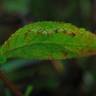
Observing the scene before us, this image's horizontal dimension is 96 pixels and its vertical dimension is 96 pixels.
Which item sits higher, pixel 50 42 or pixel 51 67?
pixel 50 42

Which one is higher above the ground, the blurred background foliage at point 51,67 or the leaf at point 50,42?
the leaf at point 50,42

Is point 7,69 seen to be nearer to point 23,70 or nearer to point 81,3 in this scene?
point 23,70

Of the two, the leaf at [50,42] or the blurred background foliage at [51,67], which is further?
the blurred background foliage at [51,67]

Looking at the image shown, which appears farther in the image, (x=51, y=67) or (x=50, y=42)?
(x=51, y=67)

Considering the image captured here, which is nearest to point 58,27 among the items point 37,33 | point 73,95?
point 37,33
